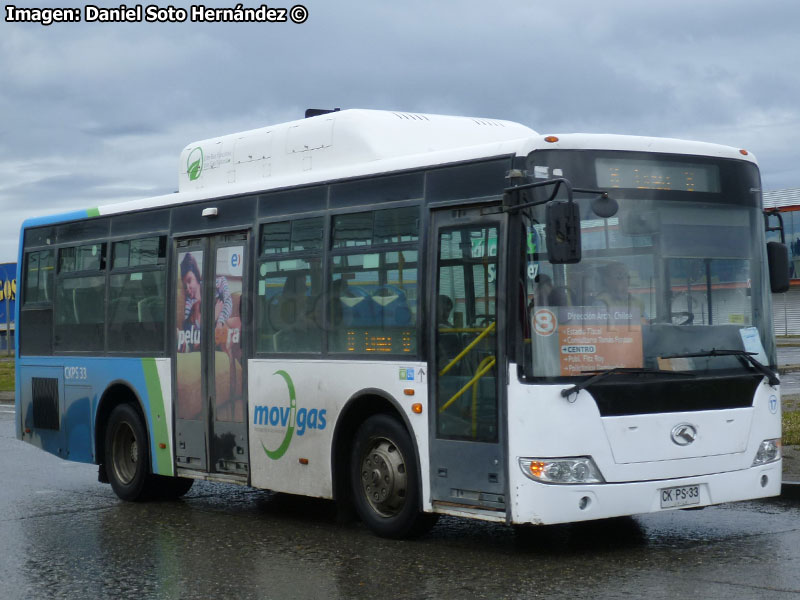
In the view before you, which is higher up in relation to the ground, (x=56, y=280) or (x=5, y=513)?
(x=56, y=280)

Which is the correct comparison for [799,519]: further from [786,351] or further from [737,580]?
[786,351]

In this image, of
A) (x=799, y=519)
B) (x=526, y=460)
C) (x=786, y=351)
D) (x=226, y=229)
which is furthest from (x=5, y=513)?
(x=786, y=351)

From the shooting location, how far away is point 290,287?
10.9 metres

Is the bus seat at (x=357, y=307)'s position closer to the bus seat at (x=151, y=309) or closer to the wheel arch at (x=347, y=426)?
the wheel arch at (x=347, y=426)

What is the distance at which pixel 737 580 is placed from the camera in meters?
7.74

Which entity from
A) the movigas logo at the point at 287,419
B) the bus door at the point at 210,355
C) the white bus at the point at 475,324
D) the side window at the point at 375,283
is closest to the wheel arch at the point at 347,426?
the white bus at the point at 475,324

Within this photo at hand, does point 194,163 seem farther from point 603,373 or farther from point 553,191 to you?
point 603,373

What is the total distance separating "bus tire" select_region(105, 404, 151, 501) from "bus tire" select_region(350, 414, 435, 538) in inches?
137

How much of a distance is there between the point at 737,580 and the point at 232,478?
5.22m

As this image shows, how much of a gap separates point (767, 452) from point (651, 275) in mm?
1657

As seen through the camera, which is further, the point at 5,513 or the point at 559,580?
the point at 5,513

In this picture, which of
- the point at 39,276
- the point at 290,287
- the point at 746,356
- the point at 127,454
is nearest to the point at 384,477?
the point at 290,287

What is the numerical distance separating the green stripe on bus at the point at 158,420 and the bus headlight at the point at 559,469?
5045 millimetres

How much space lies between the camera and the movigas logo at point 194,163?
12.9 metres
